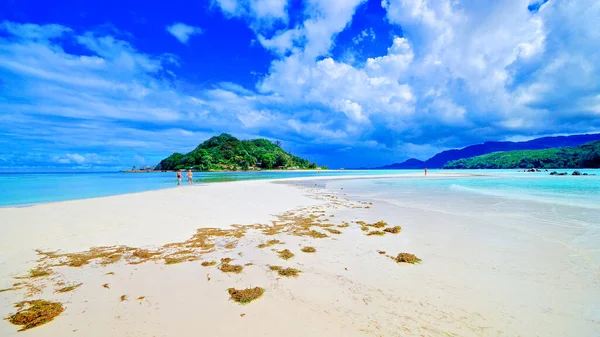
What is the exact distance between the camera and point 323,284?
4559 mm

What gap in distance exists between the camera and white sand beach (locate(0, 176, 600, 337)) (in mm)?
3361

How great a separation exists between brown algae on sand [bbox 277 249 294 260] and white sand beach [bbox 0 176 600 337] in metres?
0.12

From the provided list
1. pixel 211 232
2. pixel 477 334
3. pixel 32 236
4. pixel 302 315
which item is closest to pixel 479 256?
pixel 477 334

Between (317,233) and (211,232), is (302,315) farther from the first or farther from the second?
(211,232)

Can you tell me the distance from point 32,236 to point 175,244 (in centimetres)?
504

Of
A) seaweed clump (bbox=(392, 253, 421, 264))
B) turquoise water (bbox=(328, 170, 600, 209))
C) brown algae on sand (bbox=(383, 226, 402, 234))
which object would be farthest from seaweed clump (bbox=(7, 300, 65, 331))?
turquoise water (bbox=(328, 170, 600, 209))

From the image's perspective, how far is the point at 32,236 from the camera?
305 inches

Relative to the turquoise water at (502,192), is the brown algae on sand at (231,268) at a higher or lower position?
lower

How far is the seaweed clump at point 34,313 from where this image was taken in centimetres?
339

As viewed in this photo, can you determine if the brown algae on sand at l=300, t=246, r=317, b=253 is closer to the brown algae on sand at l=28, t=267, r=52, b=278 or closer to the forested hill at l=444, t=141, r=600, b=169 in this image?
the brown algae on sand at l=28, t=267, r=52, b=278

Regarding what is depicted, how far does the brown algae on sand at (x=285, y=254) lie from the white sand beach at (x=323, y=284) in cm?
12

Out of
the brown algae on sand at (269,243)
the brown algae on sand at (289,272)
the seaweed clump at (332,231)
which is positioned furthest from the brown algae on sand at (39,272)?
the seaweed clump at (332,231)

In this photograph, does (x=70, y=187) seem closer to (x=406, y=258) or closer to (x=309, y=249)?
(x=309, y=249)

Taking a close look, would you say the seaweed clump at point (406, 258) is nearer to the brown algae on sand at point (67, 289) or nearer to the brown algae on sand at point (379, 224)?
the brown algae on sand at point (379, 224)
